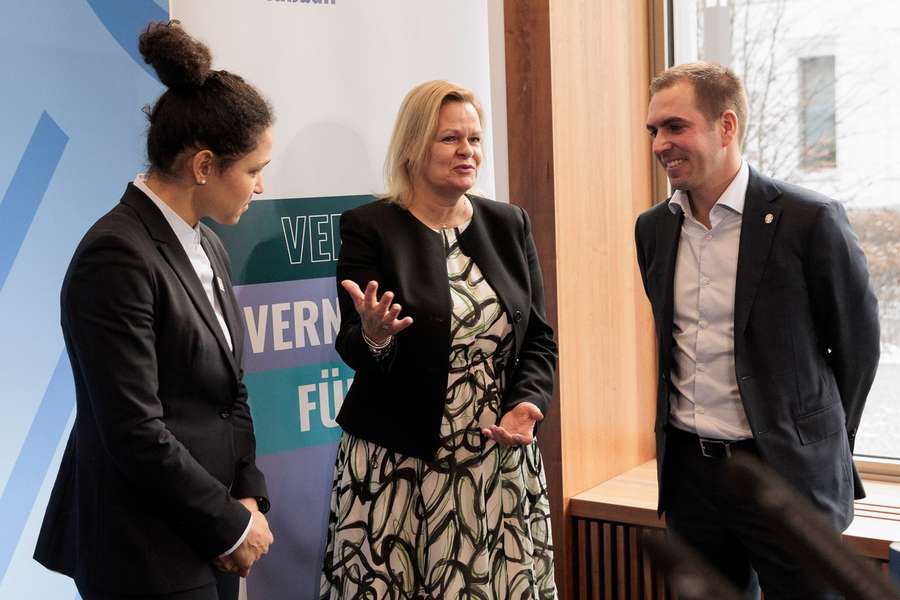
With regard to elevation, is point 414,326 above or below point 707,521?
above

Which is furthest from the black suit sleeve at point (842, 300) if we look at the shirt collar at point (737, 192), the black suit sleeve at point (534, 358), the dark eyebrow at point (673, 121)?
the black suit sleeve at point (534, 358)

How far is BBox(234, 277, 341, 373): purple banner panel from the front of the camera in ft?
9.57

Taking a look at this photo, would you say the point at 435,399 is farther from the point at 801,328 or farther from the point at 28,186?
the point at 28,186

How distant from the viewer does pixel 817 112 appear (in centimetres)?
420

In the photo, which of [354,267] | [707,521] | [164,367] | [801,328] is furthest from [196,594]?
[801,328]

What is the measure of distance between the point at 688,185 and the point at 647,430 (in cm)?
214

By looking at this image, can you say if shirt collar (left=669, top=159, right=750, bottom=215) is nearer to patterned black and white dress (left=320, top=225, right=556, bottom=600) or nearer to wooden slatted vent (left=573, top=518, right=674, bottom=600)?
patterned black and white dress (left=320, top=225, right=556, bottom=600)

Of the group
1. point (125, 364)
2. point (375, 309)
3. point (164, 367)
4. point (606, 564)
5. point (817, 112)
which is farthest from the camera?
point (817, 112)

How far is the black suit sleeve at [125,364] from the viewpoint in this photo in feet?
6.00

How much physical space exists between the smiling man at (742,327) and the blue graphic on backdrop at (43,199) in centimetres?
151

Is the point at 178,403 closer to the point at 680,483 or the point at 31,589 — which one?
the point at 31,589

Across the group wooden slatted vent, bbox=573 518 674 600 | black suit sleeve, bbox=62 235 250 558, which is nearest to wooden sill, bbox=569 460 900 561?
wooden slatted vent, bbox=573 518 674 600

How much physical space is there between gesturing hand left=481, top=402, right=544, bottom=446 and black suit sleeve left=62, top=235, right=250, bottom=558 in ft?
3.26

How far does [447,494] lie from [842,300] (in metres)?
1.16
